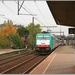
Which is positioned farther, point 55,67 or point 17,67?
point 17,67

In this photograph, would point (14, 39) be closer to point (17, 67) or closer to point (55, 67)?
point (17, 67)

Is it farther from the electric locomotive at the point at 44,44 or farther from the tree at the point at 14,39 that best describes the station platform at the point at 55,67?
the tree at the point at 14,39

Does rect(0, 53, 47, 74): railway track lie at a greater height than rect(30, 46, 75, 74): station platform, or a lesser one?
lesser

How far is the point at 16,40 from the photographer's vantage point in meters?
66.3

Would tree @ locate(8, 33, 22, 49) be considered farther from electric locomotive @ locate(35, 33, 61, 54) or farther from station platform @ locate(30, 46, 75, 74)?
station platform @ locate(30, 46, 75, 74)

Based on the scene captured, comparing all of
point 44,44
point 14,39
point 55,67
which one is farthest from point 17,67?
point 14,39

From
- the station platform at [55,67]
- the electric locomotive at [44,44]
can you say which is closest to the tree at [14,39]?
the electric locomotive at [44,44]

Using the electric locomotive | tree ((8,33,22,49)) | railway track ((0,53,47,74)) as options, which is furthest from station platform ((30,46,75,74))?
tree ((8,33,22,49))

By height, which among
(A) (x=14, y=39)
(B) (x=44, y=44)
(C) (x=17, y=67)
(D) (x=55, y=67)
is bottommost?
(C) (x=17, y=67)

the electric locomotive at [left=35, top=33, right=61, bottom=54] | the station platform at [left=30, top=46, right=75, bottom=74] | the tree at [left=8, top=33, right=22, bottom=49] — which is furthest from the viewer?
the tree at [left=8, top=33, right=22, bottom=49]

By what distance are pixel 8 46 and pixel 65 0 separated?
5610 cm

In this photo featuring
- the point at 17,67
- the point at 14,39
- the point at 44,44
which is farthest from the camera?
the point at 14,39

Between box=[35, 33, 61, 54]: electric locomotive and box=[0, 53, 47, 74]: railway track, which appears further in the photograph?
box=[35, 33, 61, 54]: electric locomotive

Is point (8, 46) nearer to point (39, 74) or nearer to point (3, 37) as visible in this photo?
point (3, 37)
